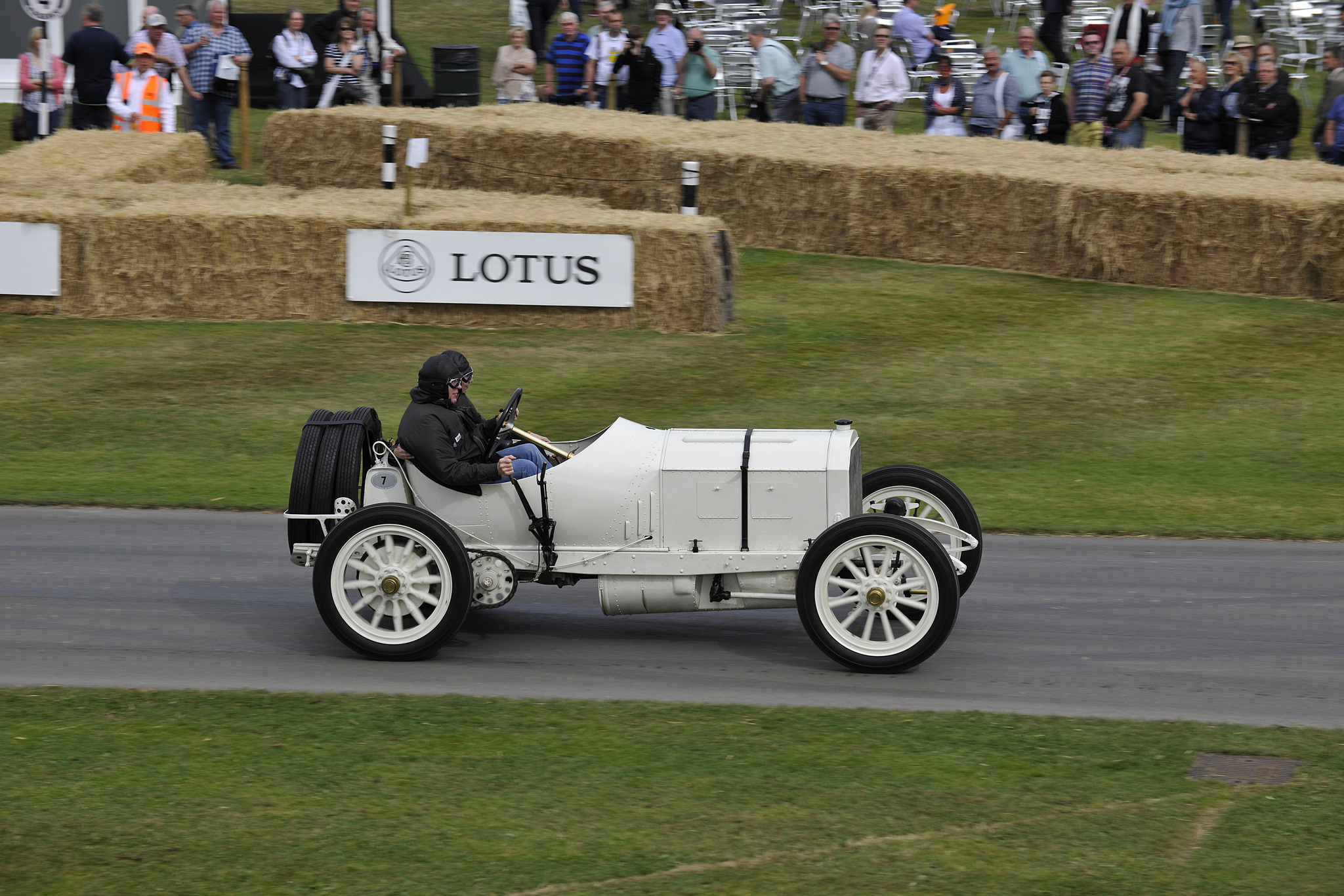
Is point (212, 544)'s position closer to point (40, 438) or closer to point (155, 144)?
point (40, 438)

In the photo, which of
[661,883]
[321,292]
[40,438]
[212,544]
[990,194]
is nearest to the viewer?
[661,883]

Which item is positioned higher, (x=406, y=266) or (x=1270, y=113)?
(x=1270, y=113)

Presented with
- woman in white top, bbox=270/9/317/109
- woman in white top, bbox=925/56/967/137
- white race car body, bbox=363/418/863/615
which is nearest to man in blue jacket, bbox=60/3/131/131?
woman in white top, bbox=270/9/317/109

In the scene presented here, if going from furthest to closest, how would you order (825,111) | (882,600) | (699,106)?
(699,106)
(825,111)
(882,600)

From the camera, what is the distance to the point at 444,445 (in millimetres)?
8000

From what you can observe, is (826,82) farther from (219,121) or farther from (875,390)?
(219,121)

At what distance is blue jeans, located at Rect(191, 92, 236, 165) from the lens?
2252 cm

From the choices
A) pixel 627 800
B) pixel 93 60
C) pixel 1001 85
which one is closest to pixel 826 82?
pixel 1001 85

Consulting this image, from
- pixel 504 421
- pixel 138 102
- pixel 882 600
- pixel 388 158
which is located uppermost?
pixel 138 102

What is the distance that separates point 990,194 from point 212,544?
413 inches

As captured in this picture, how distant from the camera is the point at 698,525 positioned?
7.79 m

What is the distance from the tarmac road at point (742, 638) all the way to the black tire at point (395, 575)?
0.42ft

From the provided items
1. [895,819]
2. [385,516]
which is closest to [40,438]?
[385,516]

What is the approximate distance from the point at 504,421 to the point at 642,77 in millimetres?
14277
